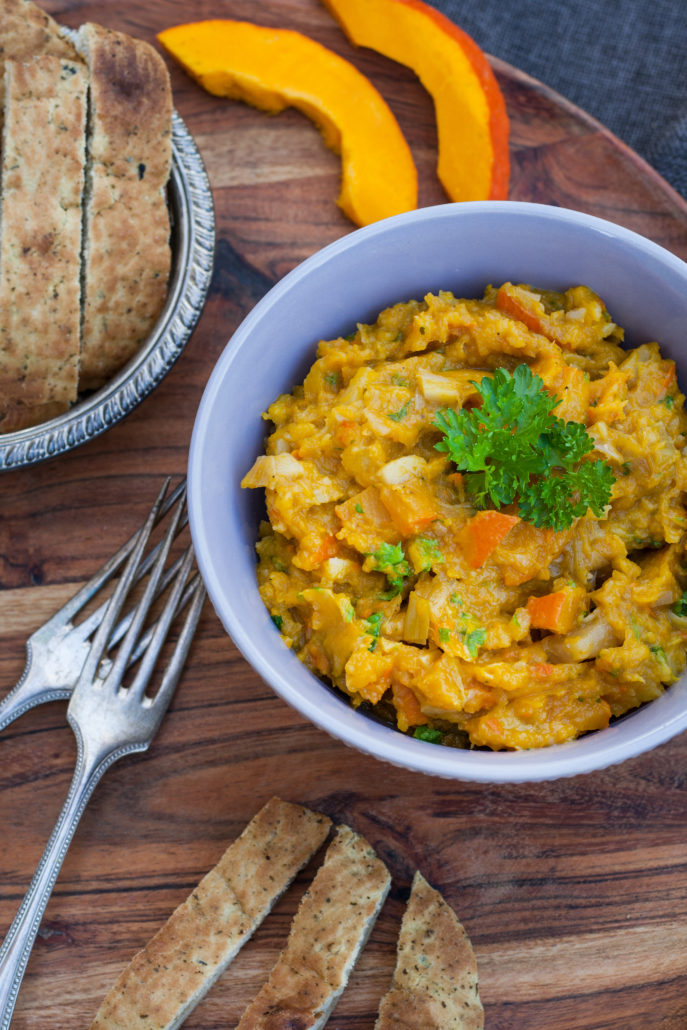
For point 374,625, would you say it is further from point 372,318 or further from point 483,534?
point 372,318

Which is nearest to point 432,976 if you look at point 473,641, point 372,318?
point 473,641

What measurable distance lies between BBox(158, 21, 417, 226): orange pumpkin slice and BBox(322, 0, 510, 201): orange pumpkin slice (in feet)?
0.53

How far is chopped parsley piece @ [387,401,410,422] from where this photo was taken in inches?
96.3

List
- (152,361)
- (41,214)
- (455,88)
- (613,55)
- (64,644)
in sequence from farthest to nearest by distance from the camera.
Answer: (613,55) → (455,88) → (64,644) → (152,361) → (41,214)

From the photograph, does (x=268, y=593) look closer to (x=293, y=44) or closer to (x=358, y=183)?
(x=358, y=183)

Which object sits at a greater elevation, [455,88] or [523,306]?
[455,88]

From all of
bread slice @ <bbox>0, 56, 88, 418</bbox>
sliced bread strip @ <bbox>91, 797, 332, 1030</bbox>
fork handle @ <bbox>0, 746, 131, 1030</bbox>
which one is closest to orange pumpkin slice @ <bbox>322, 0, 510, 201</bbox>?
bread slice @ <bbox>0, 56, 88, 418</bbox>

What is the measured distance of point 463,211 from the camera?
256 cm

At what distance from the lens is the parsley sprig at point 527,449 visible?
236 cm

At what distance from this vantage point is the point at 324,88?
326 centimetres

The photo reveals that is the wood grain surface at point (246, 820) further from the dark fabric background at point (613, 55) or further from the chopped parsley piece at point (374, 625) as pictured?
the dark fabric background at point (613, 55)

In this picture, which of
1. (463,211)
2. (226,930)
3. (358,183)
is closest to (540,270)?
(463,211)

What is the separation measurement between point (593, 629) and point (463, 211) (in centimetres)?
118

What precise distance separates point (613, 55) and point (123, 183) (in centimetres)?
233
